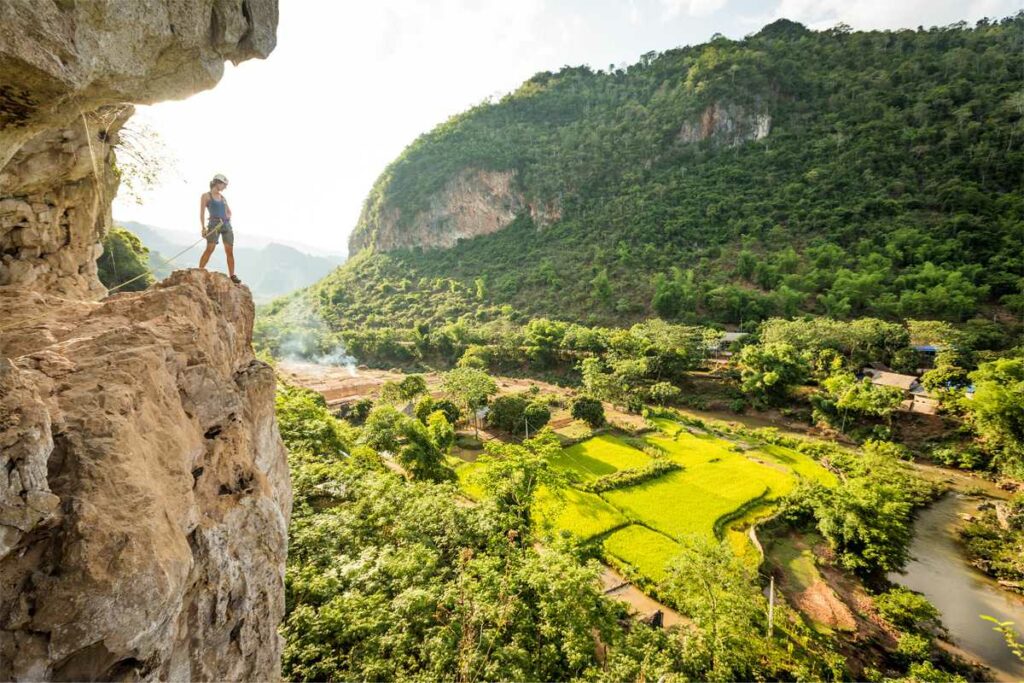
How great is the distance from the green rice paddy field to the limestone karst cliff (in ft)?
33.4

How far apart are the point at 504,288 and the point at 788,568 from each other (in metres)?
64.0

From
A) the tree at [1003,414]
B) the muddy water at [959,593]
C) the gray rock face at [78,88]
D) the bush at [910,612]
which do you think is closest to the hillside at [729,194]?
the tree at [1003,414]

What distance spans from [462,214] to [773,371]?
84780mm

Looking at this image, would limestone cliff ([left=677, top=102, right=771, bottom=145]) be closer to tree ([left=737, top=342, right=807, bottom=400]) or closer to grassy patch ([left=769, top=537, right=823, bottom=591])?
tree ([left=737, top=342, right=807, bottom=400])

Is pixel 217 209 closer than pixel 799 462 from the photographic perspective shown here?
Yes

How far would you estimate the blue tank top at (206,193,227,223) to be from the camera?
768 centimetres

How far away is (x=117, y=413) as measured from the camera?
3842 millimetres

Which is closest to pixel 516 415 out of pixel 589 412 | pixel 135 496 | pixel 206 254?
pixel 589 412

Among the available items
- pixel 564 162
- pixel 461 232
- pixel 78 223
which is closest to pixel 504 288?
pixel 461 232

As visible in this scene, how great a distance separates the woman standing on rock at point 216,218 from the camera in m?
7.62

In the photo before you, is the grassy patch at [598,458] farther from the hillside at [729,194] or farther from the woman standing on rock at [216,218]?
the hillside at [729,194]

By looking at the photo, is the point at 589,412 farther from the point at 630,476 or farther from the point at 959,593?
the point at 959,593

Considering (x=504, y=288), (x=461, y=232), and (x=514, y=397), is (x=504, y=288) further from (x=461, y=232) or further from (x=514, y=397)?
(x=514, y=397)

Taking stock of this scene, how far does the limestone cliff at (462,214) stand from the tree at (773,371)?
65.5 meters
